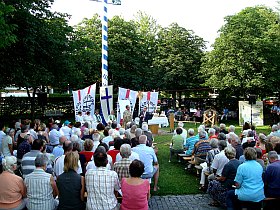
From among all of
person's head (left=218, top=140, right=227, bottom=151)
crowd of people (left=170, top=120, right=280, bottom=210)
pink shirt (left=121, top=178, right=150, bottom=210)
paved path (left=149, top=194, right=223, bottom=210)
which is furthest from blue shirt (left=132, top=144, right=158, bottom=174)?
pink shirt (left=121, top=178, right=150, bottom=210)

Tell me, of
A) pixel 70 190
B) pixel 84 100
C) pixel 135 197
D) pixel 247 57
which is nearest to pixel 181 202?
pixel 135 197

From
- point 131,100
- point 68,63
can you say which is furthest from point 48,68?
point 131,100

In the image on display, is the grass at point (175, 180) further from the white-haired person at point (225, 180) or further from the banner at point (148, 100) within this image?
the banner at point (148, 100)

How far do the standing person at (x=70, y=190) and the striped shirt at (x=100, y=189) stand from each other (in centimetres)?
15

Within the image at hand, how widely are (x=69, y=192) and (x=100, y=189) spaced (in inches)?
18.4

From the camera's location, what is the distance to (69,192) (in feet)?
15.7

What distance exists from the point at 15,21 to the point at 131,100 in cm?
688

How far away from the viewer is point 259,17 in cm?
2406

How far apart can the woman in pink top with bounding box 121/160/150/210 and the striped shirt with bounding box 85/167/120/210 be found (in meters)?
0.19

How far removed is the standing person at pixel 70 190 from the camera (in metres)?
4.77

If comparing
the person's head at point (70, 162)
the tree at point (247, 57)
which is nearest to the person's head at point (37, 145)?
the person's head at point (70, 162)

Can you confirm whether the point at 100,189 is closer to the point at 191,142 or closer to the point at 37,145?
the point at 37,145

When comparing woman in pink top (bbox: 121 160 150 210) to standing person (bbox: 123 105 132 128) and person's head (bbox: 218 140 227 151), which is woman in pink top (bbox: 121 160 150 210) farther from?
standing person (bbox: 123 105 132 128)

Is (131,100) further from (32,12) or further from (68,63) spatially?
(32,12)
